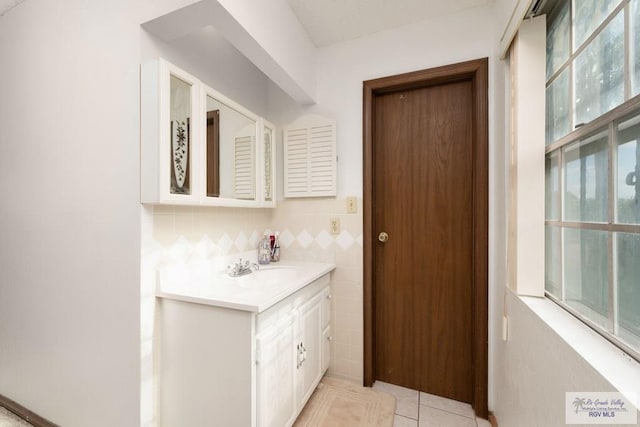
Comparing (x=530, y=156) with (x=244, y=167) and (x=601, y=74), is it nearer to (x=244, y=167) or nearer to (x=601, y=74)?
(x=601, y=74)

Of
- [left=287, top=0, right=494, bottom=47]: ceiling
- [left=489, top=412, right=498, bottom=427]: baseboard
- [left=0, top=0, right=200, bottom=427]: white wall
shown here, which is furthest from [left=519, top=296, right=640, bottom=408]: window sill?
[left=287, top=0, right=494, bottom=47]: ceiling

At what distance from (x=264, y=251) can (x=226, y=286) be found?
0.57m

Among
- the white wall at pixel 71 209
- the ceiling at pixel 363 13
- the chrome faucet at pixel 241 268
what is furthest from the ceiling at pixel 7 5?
the chrome faucet at pixel 241 268

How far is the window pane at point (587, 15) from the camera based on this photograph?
2.56 ft

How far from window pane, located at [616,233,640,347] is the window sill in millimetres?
54

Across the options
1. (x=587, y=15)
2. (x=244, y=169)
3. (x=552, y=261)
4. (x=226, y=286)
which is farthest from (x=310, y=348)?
(x=587, y=15)

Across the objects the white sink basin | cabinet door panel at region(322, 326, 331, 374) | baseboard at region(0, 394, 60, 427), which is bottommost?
baseboard at region(0, 394, 60, 427)

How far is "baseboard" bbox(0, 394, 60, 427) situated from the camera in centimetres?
140

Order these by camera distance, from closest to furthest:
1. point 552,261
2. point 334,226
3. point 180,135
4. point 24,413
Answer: point 552,261
point 180,135
point 24,413
point 334,226

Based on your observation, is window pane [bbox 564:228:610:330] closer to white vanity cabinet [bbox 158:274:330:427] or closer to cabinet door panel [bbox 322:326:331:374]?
white vanity cabinet [bbox 158:274:330:427]

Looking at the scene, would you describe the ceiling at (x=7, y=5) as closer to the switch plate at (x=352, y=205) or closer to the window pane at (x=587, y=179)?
the switch plate at (x=352, y=205)

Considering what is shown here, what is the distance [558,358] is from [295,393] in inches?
45.5

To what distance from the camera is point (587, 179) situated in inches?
33.9

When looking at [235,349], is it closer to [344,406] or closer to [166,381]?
[166,381]
